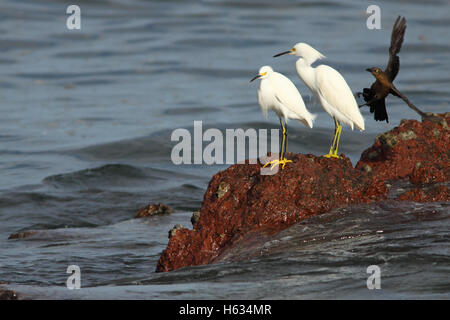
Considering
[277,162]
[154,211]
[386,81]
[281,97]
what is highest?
[386,81]

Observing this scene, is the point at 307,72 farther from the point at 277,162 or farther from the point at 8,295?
the point at 8,295

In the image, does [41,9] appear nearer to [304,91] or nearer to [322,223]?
[304,91]

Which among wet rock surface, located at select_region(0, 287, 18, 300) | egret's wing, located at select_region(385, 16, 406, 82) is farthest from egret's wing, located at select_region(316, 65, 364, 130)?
wet rock surface, located at select_region(0, 287, 18, 300)

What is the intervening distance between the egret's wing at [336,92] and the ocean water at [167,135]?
3.60 ft

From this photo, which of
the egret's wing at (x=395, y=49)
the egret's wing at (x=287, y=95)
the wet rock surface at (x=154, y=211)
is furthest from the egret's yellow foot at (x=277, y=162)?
the wet rock surface at (x=154, y=211)

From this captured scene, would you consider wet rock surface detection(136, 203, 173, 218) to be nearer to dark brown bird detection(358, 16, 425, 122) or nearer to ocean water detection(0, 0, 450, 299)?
ocean water detection(0, 0, 450, 299)

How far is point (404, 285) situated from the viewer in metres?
4.76

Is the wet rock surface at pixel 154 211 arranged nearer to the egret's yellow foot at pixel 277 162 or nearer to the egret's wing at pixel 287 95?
the egret's wing at pixel 287 95

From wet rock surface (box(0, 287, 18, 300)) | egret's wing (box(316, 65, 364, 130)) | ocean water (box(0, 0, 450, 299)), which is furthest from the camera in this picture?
egret's wing (box(316, 65, 364, 130))

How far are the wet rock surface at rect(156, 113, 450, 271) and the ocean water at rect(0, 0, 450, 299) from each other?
0.49 feet

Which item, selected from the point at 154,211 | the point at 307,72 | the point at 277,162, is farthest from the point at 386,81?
the point at 154,211

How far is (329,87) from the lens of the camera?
6625mm

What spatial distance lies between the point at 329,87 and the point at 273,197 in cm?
137

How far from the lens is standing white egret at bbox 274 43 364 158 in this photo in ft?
21.6
